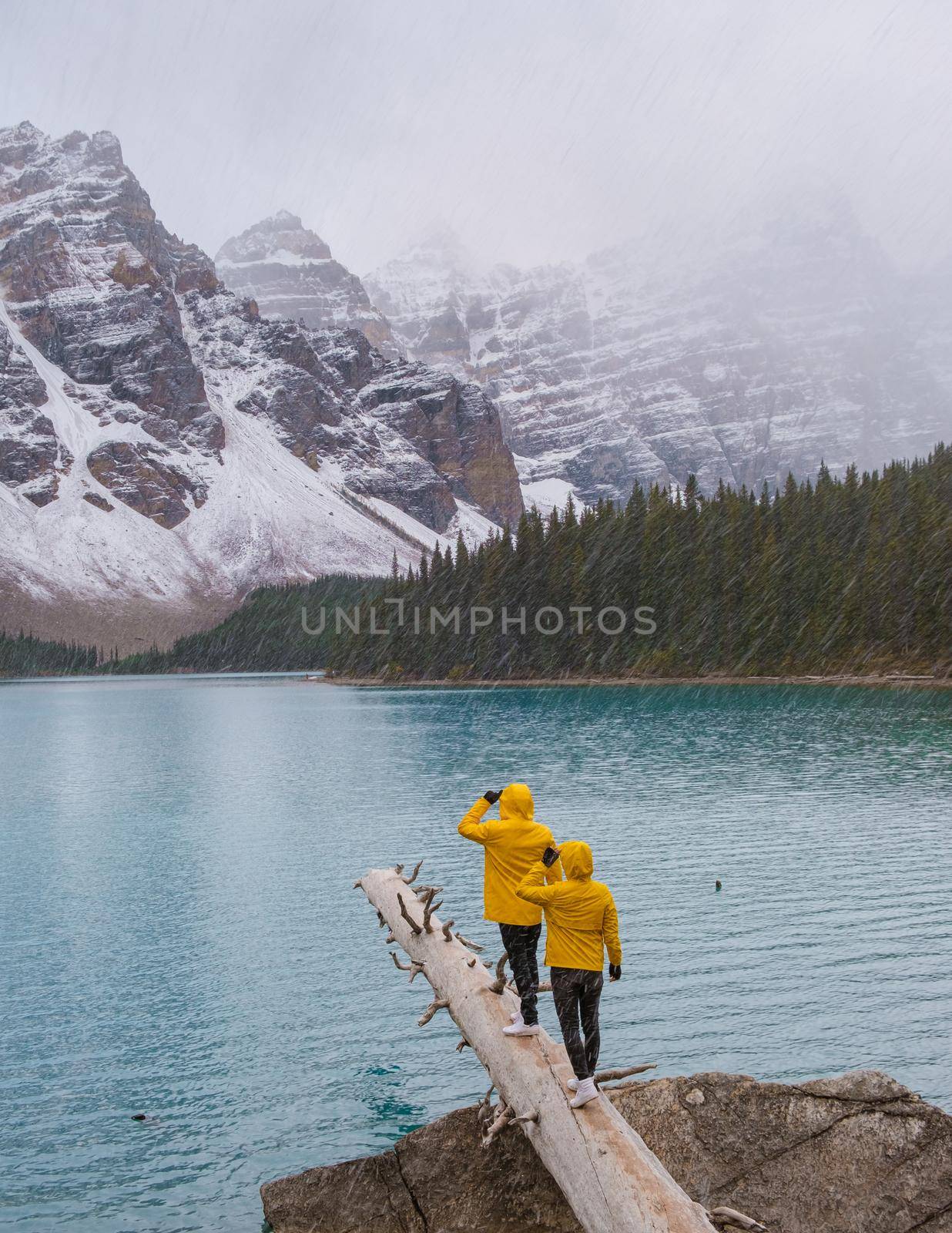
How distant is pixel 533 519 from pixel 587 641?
A: 76.6 ft

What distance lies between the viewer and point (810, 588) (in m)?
109

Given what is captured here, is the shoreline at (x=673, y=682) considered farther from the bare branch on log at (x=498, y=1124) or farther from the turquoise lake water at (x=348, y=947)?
the bare branch on log at (x=498, y=1124)

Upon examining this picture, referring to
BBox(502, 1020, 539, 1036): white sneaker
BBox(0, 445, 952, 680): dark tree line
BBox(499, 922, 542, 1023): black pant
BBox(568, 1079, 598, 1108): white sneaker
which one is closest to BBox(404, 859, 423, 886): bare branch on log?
BBox(499, 922, 542, 1023): black pant

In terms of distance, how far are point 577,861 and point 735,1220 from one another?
3202 millimetres

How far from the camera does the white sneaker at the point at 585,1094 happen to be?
9422 millimetres

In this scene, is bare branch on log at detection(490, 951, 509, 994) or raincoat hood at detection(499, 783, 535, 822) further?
bare branch on log at detection(490, 951, 509, 994)

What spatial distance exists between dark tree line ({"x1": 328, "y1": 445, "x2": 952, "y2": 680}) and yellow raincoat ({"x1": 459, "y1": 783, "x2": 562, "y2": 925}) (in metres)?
94.5

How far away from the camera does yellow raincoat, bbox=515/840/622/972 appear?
10.1 meters

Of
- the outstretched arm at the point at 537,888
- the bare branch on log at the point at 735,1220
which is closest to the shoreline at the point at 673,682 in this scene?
the outstretched arm at the point at 537,888

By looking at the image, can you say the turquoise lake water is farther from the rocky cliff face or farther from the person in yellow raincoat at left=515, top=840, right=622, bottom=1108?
the person in yellow raincoat at left=515, top=840, right=622, bottom=1108

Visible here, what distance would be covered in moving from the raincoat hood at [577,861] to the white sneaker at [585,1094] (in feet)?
5.83

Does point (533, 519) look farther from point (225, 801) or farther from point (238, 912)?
point (238, 912)

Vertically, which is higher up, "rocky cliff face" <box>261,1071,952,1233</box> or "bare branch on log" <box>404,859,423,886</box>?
→ "bare branch on log" <box>404,859,423,886</box>

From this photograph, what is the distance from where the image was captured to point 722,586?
116 m
